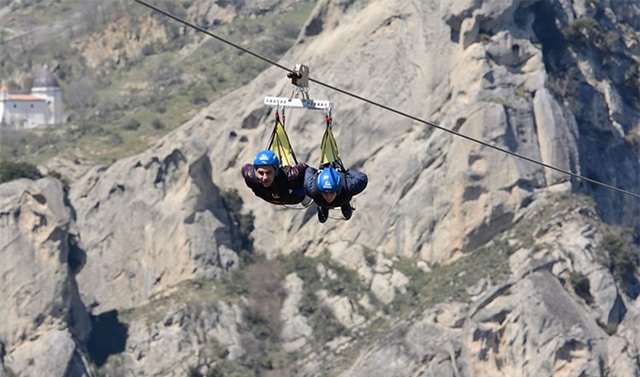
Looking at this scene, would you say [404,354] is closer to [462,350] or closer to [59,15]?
[462,350]

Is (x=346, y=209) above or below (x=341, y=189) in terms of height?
below

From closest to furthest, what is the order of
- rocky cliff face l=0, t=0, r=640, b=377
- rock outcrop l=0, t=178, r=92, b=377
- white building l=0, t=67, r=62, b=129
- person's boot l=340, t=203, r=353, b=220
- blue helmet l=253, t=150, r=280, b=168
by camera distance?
blue helmet l=253, t=150, r=280, b=168 → person's boot l=340, t=203, r=353, b=220 → rocky cliff face l=0, t=0, r=640, b=377 → rock outcrop l=0, t=178, r=92, b=377 → white building l=0, t=67, r=62, b=129

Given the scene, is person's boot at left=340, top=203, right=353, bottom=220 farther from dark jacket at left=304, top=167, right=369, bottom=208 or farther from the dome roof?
the dome roof

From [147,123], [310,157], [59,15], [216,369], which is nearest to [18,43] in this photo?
[59,15]

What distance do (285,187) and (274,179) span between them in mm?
415

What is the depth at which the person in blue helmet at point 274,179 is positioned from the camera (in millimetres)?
36562

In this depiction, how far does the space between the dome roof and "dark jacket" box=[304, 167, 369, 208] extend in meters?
89.8

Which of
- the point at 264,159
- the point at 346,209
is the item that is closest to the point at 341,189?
the point at 346,209

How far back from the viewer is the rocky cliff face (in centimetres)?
8069

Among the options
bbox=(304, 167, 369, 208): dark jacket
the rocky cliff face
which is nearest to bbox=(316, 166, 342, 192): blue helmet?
bbox=(304, 167, 369, 208): dark jacket

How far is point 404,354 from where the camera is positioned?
79.4m

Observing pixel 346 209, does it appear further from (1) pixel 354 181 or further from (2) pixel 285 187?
(2) pixel 285 187

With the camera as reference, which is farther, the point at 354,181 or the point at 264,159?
the point at 354,181

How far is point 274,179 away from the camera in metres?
37.1
